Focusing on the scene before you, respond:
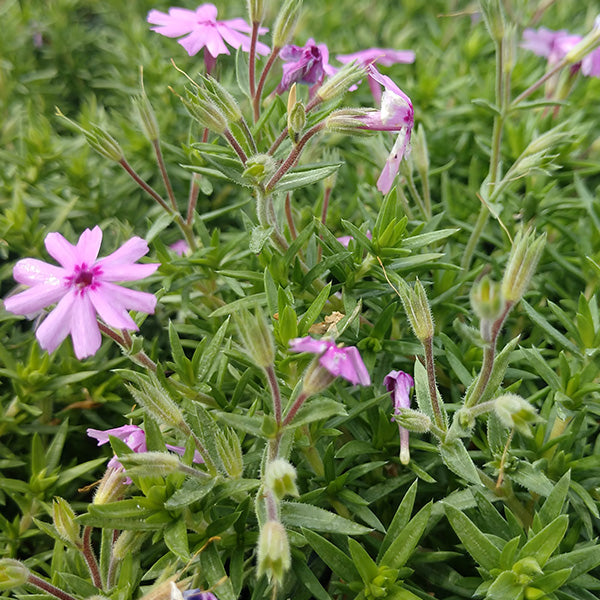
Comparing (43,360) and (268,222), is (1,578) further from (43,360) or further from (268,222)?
(268,222)

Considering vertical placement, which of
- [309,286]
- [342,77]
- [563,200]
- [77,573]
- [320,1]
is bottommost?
[77,573]

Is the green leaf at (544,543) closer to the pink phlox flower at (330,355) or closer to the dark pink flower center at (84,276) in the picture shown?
the pink phlox flower at (330,355)

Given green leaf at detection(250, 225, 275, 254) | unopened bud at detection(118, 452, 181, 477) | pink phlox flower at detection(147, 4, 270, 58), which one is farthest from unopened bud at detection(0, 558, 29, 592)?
pink phlox flower at detection(147, 4, 270, 58)

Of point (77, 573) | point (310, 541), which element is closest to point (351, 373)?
point (310, 541)

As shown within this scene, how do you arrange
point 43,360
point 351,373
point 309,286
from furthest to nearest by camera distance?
point 43,360 < point 309,286 < point 351,373

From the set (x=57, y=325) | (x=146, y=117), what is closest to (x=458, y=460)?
(x=57, y=325)

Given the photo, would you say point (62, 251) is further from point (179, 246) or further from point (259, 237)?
point (179, 246)

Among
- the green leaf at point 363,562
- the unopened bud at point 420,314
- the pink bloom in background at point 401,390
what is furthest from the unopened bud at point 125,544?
the unopened bud at point 420,314
